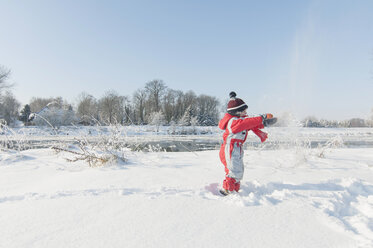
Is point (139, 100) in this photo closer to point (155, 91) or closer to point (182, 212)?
point (155, 91)

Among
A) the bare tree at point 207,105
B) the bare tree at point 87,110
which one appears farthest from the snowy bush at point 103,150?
the bare tree at point 207,105

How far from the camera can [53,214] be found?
5.19 ft

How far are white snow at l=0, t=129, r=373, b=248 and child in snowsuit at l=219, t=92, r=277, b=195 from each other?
0.63 ft

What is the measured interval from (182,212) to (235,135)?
44.0 inches

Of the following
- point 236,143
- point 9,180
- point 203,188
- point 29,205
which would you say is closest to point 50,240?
point 29,205

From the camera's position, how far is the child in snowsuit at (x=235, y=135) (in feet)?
7.34

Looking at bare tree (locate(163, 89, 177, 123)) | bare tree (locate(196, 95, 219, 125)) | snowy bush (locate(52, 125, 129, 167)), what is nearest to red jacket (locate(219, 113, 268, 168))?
snowy bush (locate(52, 125, 129, 167))

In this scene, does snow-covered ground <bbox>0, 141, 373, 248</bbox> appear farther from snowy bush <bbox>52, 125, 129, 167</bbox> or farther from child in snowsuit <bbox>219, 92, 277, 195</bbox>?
snowy bush <bbox>52, 125, 129, 167</bbox>

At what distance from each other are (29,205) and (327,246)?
7.61ft

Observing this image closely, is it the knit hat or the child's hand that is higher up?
the knit hat

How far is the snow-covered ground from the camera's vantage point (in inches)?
50.0

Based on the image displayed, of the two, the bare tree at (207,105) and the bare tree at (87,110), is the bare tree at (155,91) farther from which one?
the bare tree at (87,110)

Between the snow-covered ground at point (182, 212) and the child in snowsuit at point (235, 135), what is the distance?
0.21 m

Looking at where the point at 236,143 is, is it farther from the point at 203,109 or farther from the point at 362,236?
the point at 203,109
